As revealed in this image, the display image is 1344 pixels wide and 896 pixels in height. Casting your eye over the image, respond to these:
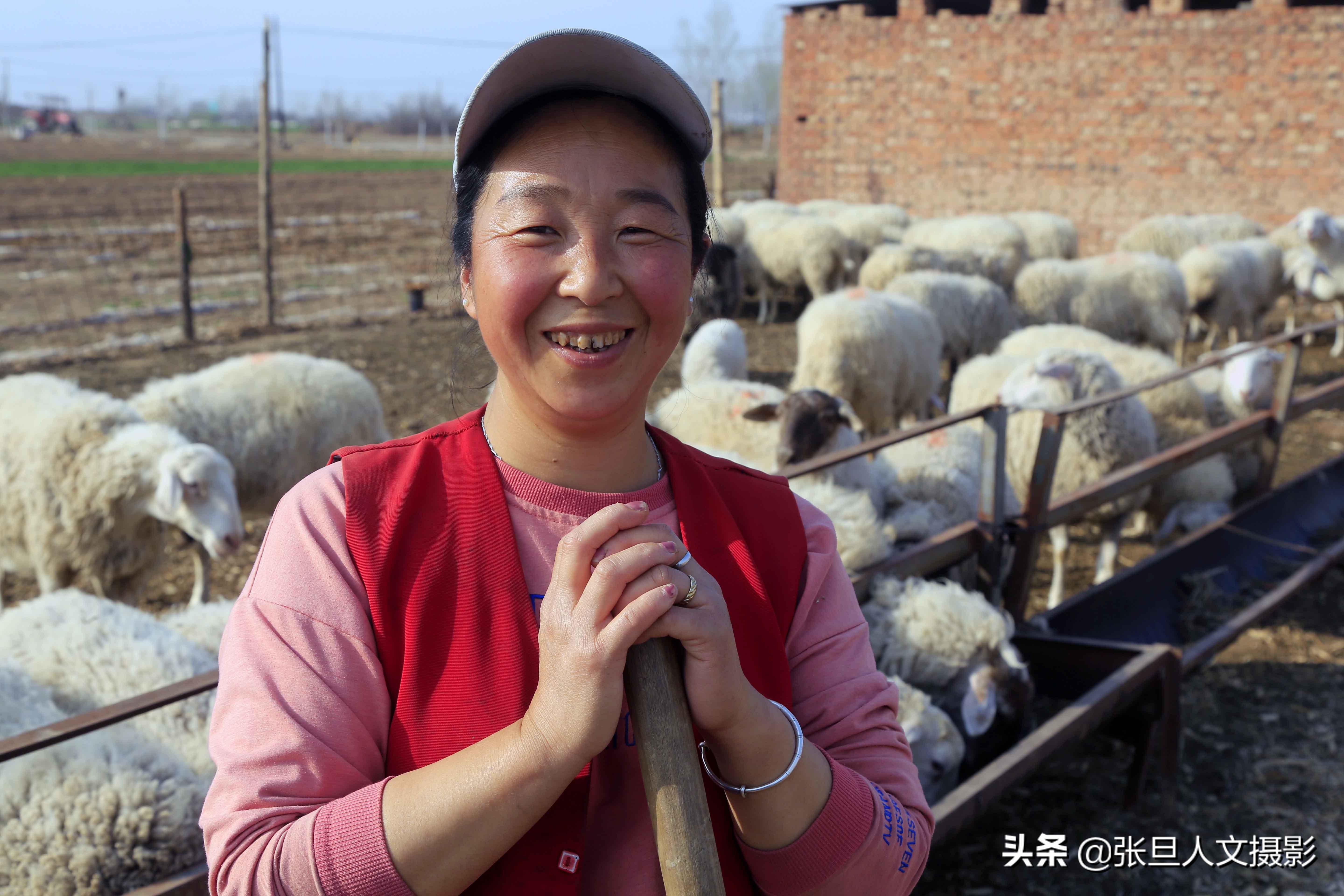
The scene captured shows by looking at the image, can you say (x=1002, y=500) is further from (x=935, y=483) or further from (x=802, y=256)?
(x=802, y=256)

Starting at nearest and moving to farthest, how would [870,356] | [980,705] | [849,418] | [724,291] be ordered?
1. [980,705]
2. [849,418]
3. [870,356]
4. [724,291]

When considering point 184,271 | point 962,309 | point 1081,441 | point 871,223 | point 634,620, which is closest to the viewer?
point 634,620

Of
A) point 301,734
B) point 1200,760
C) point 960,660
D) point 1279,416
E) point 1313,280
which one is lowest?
point 1200,760

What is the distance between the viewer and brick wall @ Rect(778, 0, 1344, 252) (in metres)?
13.8

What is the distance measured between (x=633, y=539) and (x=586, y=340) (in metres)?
0.25

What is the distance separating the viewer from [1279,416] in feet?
18.9

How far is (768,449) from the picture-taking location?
16.4 ft

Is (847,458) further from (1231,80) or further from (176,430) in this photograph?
(1231,80)

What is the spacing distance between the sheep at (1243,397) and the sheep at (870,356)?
2.05 meters

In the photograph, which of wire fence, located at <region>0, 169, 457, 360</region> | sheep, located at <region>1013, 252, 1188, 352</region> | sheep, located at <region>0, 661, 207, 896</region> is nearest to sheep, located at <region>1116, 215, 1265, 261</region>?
sheep, located at <region>1013, 252, 1188, 352</region>

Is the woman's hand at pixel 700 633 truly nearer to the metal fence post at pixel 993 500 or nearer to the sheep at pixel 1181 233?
the metal fence post at pixel 993 500

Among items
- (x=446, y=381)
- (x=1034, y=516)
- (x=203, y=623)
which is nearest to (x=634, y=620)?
(x=203, y=623)

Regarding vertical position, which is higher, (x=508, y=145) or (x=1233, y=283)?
(x=508, y=145)

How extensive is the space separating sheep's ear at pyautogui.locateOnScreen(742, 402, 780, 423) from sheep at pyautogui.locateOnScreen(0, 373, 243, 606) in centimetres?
259
